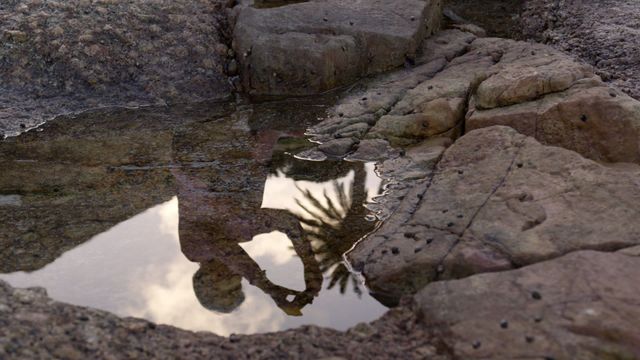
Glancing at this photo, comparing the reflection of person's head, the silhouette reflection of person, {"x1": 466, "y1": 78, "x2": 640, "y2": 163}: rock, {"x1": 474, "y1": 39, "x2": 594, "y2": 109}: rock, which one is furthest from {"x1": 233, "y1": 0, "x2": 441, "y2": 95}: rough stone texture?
the reflection of person's head

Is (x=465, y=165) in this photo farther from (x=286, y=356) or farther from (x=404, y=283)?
(x=286, y=356)

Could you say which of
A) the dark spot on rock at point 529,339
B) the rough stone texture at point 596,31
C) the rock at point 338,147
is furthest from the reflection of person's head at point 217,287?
the rough stone texture at point 596,31

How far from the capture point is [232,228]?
5.82 meters

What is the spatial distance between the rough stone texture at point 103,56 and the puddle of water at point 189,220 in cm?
50

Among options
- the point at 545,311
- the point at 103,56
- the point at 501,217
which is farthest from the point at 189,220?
the point at 103,56

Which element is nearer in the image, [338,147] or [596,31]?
[338,147]

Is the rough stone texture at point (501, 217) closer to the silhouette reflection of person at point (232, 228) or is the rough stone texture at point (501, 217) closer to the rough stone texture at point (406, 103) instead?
the silhouette reflection of person at point (232, 228)

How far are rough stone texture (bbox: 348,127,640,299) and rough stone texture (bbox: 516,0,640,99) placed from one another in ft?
9.78

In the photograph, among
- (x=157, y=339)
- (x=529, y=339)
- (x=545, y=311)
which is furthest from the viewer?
(x=157, y=339)

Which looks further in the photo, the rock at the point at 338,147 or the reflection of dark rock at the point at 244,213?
the rock at the point at 338,147

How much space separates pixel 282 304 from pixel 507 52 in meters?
4.31

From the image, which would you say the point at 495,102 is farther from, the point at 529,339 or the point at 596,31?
the point at 596,31

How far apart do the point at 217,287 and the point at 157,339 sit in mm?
827

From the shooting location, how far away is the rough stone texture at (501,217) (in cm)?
472
